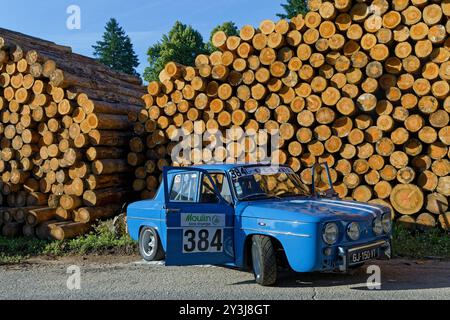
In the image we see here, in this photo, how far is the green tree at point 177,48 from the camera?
34.8 m

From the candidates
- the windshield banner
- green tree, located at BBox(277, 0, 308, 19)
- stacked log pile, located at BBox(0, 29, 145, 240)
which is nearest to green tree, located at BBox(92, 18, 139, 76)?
green tree, located at BBox(277, 0, 308, 19)

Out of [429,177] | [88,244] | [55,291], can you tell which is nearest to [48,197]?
[88,244]

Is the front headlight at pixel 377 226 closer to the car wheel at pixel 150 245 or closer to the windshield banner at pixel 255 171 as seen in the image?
the windshield banner at pixel 255 171

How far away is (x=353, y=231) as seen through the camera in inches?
223

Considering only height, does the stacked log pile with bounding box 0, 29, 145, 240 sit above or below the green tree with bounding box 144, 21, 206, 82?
below

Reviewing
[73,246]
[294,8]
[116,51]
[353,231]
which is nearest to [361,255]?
[353,231]

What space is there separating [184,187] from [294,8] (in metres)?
27.9

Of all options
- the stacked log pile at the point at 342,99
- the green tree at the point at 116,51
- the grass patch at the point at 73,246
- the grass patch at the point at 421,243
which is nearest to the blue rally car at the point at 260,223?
the grass patch at the point at 421,243

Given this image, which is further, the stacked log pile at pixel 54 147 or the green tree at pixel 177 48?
the green tree at pixel 177 48

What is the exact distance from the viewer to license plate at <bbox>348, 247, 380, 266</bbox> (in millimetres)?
5520

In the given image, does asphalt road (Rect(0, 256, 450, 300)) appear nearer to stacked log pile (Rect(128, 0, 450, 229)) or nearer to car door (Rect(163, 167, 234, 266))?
car door (Rect(163, 167, 234, 266))

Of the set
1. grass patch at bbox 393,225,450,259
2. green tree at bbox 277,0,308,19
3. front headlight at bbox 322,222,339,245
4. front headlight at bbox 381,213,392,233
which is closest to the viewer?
front headlight at bbox 322,222,339,245

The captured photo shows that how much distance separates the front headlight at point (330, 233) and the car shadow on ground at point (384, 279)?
0.78m

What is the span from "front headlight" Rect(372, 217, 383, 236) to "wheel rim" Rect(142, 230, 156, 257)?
3503mm
